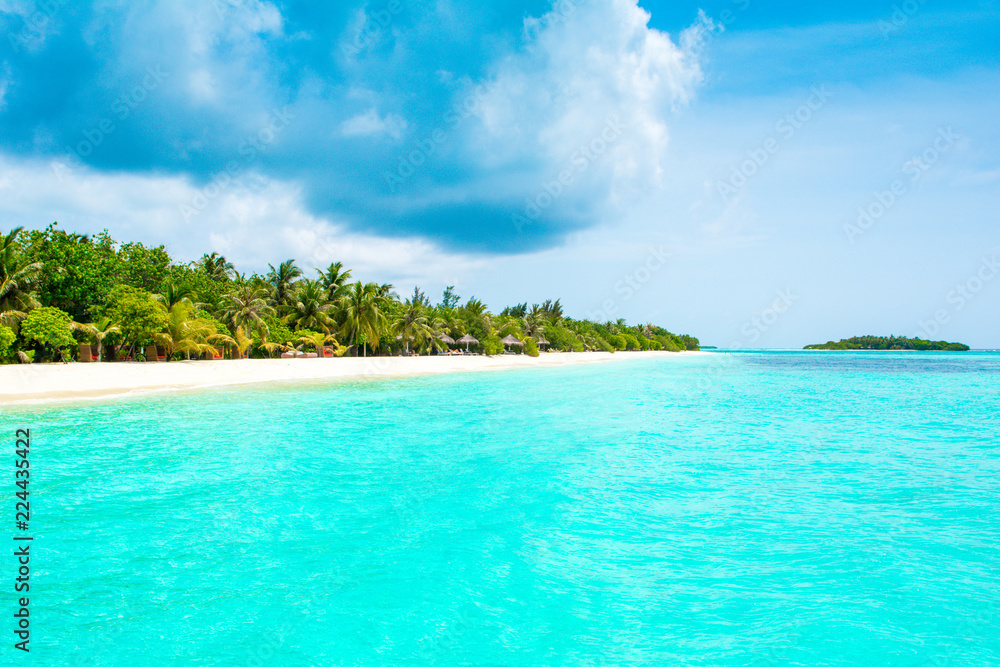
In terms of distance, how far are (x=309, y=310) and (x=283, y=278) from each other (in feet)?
14.6

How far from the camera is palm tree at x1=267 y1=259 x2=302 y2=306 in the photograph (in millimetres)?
42750

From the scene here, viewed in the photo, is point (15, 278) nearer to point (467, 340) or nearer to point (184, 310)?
point (184, 310)

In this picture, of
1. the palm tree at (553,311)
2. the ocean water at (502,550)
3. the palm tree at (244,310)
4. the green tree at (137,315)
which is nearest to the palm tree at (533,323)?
the palm tree at (553,311)

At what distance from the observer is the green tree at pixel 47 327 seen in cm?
2214

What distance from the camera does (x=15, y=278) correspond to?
24.1 metres

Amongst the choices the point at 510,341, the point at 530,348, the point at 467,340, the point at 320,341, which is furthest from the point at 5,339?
the point at 530,348

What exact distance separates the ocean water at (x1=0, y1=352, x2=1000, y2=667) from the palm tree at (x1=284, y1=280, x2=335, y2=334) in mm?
29498

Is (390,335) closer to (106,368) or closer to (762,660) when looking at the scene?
(106,368)

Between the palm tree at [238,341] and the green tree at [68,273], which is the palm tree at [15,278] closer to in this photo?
the green tree at [68,273]

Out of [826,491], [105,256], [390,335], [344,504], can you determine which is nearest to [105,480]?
[344,504]

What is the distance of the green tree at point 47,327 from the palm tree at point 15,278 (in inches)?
75.8

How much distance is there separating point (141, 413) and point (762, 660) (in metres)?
15.9

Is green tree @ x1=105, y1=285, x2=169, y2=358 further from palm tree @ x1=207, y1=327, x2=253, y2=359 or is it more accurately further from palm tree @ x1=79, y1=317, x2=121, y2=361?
palm tree @ x1=207, y1=327, x2=253, y2=359

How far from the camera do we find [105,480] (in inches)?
306
